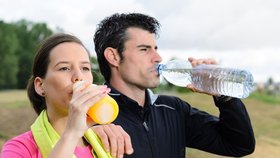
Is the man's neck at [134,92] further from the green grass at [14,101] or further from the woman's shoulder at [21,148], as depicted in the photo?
the green grass at [14,101]

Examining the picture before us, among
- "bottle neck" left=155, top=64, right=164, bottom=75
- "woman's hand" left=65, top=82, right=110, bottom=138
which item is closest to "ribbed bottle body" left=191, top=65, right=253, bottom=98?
"bottle neck" left=155, top=64, right=164, bottom=75

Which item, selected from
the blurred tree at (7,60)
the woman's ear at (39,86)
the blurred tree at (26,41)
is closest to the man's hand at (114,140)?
the woman's ear at (39,86)

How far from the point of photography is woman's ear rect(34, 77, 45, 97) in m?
2.88

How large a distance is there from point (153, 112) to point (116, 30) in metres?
0.69

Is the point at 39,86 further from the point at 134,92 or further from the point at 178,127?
the point at 178,127

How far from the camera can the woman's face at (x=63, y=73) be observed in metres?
2.68

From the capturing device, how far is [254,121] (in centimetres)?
2081

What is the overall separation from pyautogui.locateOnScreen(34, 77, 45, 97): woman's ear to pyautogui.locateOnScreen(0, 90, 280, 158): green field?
30.7 feet

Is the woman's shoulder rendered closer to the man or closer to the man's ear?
the man

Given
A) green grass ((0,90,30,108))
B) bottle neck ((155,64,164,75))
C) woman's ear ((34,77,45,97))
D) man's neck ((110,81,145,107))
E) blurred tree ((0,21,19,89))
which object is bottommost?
blurred tree ((0,21,19,89))

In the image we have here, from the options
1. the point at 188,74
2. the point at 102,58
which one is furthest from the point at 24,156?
the point at 188,74

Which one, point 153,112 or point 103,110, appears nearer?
point 103,110

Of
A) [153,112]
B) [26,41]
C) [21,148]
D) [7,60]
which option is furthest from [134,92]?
[26,41]

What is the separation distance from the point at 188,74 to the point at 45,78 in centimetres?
165
